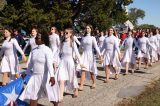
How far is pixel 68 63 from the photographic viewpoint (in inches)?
448

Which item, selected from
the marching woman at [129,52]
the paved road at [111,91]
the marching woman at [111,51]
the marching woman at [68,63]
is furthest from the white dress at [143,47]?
the marching woman at [68,63]

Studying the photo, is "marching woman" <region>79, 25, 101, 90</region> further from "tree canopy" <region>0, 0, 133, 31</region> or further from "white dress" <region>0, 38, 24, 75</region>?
"tree canopy" <region>0, 0, 133, 31</region>

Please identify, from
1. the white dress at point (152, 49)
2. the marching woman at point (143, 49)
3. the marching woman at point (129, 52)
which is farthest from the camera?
the white dress at point (152, 49)

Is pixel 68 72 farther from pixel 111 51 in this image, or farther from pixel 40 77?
pixel 111 51

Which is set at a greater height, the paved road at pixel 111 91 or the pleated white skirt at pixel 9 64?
the pleated white skirt at pixel 9 64

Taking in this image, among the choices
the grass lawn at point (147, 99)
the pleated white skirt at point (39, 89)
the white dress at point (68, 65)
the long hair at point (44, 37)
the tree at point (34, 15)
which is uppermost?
the tree at point (34, 15)

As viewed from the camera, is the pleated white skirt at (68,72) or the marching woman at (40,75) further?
the pleated white skirt at (68,72)

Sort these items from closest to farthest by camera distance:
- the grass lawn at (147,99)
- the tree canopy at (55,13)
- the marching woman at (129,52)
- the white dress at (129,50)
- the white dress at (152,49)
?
1. the grass lawn at (147,99)
2. the marching woman at (129,52)
3. the white dress at (129,50)
4. the white dress at (152,49)
5. the tree canopy at (55,13)

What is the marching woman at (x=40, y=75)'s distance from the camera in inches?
340

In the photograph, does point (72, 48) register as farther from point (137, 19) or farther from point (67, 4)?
point (137, 19)

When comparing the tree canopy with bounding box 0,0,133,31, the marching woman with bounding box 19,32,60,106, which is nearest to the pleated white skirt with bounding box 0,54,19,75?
the marching woman with bounding box 19,32,60,106

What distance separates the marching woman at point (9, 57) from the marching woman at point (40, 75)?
400 cm

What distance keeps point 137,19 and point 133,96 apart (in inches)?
6108

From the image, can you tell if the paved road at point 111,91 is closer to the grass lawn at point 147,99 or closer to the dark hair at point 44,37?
the grass lawn at point 147,99
